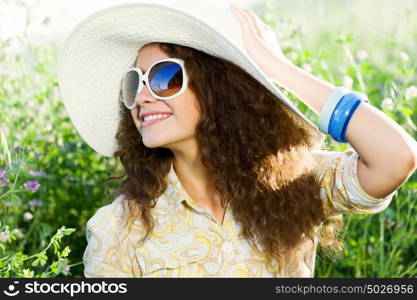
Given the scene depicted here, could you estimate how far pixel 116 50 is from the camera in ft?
8.27

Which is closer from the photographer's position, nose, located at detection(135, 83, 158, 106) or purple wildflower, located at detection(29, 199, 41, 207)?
nose, located at detection(135, 83, 158, 106)

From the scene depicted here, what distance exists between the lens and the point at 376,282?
2.61 m

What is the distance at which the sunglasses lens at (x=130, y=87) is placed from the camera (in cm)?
242

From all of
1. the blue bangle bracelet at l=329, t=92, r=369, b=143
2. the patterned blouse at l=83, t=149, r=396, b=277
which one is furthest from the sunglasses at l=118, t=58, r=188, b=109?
the blue bangle bracelet at l=329, t=92, r=369, b=143

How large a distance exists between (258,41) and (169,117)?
34 centimetres

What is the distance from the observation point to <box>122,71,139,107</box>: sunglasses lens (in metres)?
2.42

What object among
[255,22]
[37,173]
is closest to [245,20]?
[255,22]

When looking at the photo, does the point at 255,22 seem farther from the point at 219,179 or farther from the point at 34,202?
the point at 34,202

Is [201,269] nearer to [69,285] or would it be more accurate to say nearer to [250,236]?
[250,236]

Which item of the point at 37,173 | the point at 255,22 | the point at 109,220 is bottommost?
the point at 37,173

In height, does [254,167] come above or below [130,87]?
below

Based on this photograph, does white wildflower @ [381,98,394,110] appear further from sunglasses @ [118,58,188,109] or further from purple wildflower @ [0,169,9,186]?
purple wildflower @ [0,169,9,186]

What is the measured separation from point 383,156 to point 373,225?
4.86 feet

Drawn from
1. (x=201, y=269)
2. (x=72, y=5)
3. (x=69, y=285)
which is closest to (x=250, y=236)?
(x=201, y=269)
